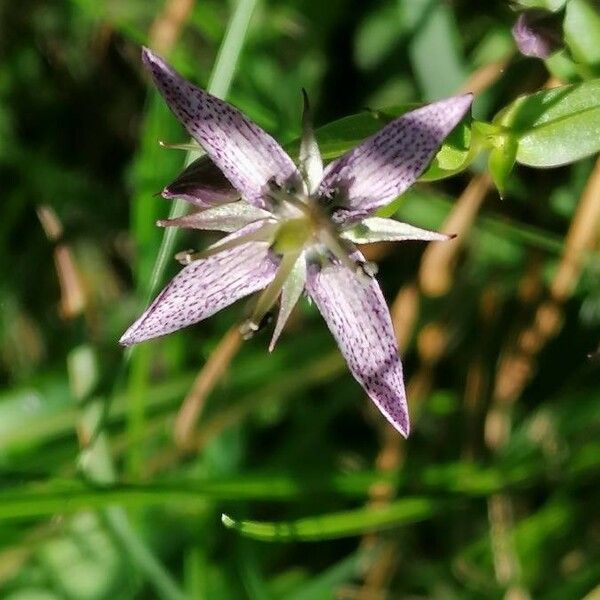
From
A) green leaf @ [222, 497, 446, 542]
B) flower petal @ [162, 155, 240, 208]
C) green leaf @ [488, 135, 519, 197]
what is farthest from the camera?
green leaf @ [222, 497, 446, 542]

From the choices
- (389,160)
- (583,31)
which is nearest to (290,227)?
(389,160)

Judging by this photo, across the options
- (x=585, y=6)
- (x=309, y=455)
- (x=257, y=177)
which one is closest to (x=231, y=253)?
(x=257, y=177)

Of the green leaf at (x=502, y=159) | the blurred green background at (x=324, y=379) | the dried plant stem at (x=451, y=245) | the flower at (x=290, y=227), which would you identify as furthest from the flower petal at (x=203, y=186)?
the dried plant stem at (x=451, y=245)

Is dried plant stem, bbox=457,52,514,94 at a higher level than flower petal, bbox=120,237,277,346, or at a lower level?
lower

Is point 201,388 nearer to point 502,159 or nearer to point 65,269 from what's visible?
point 65,269

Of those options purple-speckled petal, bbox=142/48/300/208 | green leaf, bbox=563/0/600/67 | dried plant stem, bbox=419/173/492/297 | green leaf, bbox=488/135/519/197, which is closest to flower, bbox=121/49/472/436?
purple-speckled petal, bbox=142/48/300/208

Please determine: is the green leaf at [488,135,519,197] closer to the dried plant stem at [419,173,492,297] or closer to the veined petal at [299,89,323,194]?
the veined petal at [299,89,323,194]

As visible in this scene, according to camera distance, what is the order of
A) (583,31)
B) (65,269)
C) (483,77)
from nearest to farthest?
(583,31)
(483,77)
(65,269)
